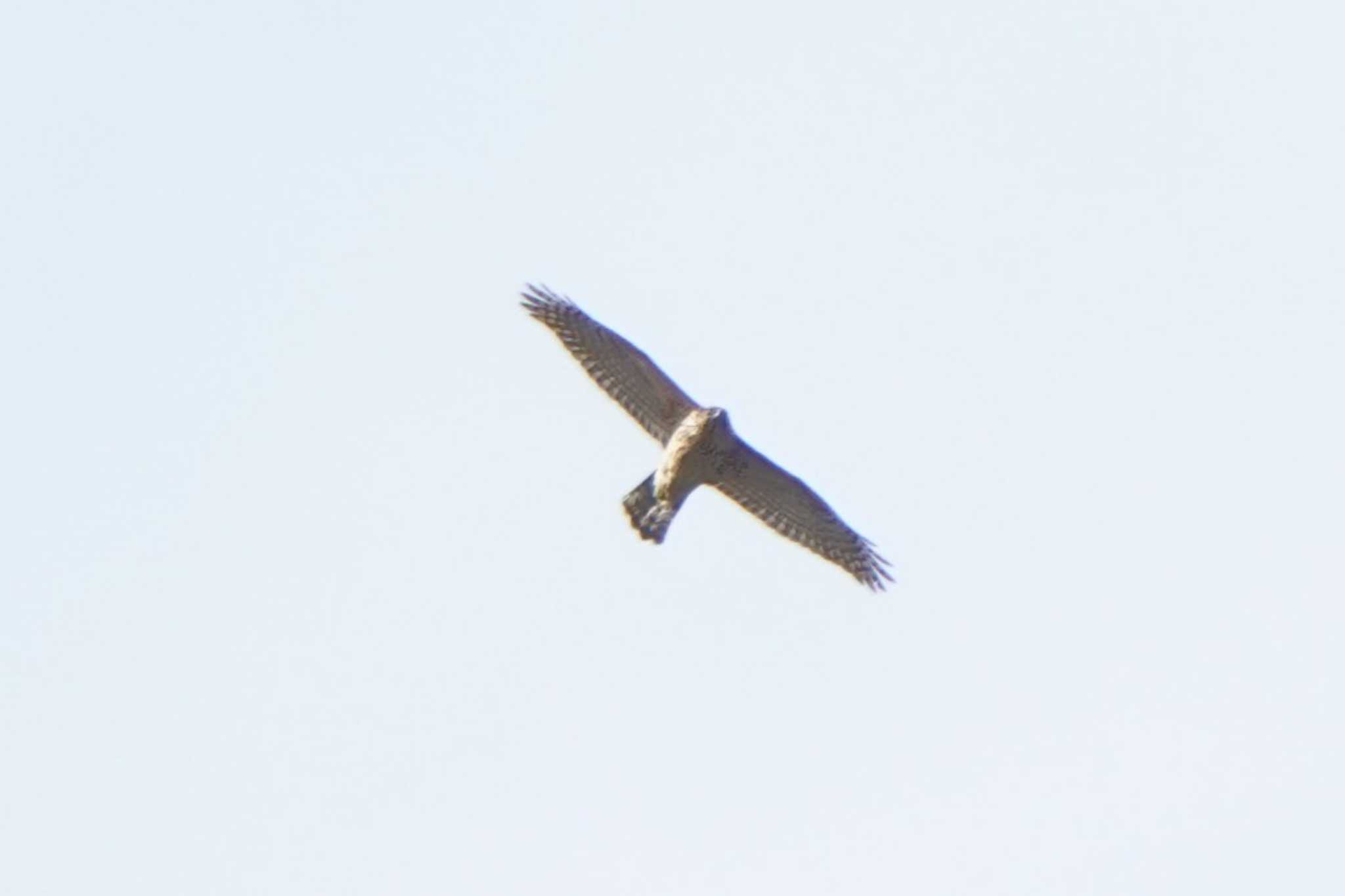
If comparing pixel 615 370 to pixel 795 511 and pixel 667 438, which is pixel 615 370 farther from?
pixel 795 511

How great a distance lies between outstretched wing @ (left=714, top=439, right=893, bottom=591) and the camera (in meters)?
21.9

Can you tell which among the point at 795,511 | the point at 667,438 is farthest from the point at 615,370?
the point at 795,511

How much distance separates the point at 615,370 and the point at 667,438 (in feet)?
2.66

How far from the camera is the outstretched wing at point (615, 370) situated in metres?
21.7

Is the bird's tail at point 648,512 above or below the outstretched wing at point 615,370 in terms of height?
below

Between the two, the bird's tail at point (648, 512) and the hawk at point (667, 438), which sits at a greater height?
the hawk at point (667, 438)

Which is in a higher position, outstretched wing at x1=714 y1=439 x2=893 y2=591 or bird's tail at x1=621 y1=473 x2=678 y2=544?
outstretched wing at x1=714 y1=439 x2=893 y2=591

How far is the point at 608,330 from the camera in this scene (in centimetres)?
2164

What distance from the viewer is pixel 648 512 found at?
21.9 m

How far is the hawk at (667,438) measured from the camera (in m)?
21.5

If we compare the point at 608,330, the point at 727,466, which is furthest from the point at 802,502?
the point at 608,330

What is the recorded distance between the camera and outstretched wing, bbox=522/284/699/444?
21734 mm

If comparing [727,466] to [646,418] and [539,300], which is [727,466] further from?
[539,300]

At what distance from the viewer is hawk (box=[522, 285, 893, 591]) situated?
21469 millimetres
